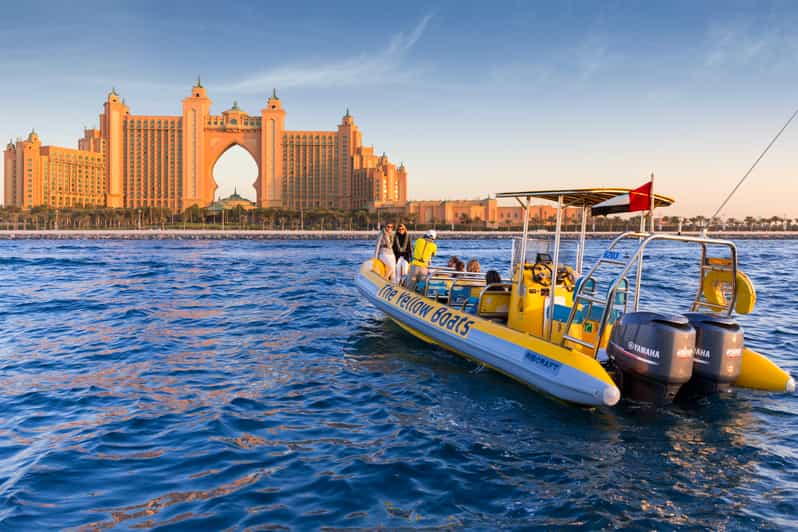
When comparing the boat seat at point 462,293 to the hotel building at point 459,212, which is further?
the hotel building at point 459,212

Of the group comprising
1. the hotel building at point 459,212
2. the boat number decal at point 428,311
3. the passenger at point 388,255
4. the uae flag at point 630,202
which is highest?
the hotel building at point 459,212

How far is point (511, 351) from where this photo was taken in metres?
7.87

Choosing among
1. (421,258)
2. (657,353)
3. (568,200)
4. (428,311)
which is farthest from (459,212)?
(657,353)

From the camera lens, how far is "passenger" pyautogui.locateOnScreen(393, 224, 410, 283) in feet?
44.8

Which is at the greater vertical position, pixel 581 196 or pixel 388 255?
pixel 581 196

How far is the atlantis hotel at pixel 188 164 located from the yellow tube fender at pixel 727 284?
14059 centimetres

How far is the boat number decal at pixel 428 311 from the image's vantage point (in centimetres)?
904

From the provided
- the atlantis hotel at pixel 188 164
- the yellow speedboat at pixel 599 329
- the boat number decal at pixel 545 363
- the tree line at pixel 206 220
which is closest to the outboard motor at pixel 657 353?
the yellow speedboat at pixel 599 329

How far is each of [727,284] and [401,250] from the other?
23.8 feet

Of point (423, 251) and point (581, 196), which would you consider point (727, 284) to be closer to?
point (581, 196)

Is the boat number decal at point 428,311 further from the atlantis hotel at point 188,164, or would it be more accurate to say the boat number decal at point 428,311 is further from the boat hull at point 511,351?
the atlantis hotel at point 188,164

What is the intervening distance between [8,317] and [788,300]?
21.9 meters

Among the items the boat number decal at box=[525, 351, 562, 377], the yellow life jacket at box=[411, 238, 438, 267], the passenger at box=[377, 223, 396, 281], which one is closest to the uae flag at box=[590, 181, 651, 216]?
the boat number decal at box=[525, 351, 562, 377]

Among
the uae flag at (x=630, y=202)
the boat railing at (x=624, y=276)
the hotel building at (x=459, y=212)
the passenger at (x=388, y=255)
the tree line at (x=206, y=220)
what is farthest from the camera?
the hotel building at (x=459, y=212)
